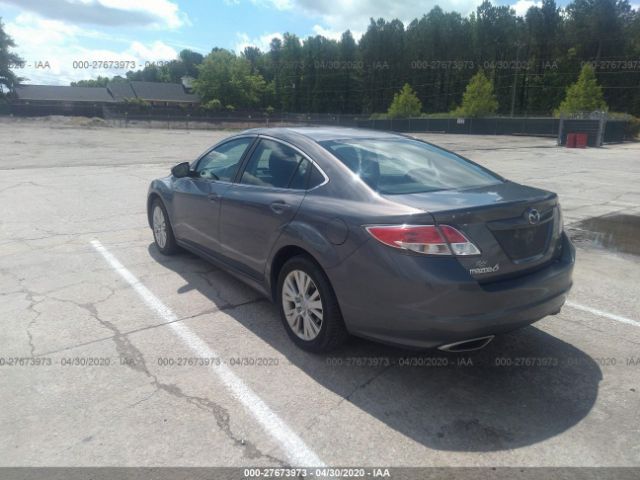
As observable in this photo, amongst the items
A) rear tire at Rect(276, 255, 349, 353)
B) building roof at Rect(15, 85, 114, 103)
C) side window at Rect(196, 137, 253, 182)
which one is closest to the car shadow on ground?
rear tire at Rect(276, 255, 349, 353)

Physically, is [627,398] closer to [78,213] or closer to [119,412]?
[119,412]

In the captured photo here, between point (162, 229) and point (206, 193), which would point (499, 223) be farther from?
point (162, 229)

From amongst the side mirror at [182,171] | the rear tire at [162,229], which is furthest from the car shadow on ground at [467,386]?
the rear tire at [162,229]

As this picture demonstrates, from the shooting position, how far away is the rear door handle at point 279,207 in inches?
143

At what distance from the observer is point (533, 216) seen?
10.2ft

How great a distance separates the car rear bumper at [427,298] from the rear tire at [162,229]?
125 inches

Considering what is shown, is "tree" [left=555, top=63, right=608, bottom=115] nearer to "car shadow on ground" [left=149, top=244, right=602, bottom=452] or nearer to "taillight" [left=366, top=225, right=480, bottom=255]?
"car shadow on ground" [left=149, top=244, right=602, bottom=452]

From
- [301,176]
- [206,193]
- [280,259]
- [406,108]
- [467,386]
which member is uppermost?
[406,108]

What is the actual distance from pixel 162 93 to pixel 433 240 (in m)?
101

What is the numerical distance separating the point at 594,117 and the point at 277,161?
3110 cm

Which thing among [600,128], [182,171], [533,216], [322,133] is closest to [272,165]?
[322,133]

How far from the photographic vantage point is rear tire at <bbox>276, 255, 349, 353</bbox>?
3.27 m

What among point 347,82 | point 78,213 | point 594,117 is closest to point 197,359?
point 78,213

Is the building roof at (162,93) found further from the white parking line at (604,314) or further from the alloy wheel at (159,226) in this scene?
the white parking line at (604,314)
